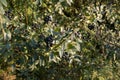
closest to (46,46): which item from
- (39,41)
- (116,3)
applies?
(39,41)

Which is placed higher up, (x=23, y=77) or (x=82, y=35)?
(x=82, y=35)

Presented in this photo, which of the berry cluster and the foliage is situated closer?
the berry cluster

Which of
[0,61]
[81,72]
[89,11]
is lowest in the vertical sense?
[81,72]

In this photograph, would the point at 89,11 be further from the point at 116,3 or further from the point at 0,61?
the point at 0,61

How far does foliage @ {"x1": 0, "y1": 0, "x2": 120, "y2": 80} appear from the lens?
2352 millimetres

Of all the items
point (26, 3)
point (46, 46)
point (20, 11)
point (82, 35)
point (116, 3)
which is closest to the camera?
point (46, 46)

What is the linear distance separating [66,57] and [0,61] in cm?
51

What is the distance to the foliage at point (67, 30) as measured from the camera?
7.72 ft

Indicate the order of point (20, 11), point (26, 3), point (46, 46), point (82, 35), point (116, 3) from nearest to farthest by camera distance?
point (46, 46)
point (26, 3)
point (20, 11)
point (82, 35)
point (116, 3)

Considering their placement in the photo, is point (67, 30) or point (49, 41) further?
point (67, 30)

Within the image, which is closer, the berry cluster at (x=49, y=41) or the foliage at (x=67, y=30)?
the berry cluster at (x=49, y=41)

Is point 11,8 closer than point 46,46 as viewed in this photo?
No

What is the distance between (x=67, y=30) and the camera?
7.95ft

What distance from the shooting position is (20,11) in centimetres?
274
